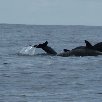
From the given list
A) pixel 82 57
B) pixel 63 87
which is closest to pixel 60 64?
pixel 82 57

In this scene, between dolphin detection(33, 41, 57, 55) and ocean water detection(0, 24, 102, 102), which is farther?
dolphin detection(33, 41, 57, 55)

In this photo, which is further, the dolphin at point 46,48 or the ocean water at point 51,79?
the dolphin at point 46,48

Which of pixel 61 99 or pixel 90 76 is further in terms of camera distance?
pixel 90 76

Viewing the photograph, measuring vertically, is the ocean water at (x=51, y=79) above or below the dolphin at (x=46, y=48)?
below

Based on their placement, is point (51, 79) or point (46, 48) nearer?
point (51, 79)

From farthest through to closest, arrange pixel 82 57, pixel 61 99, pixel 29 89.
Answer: pixel 82 57
pixel 29 89
pixel 61 99

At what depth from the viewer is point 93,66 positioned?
35.1 meters

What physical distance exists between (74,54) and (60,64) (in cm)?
471

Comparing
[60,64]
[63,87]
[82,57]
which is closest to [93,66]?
[60,64]

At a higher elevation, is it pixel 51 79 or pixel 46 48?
pixel 46 48

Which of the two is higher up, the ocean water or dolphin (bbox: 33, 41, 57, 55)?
dolphin (bbox: 33, 41, 57, 55)

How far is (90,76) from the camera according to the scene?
30234mm

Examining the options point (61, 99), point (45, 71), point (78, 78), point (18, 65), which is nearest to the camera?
point (61, 99)

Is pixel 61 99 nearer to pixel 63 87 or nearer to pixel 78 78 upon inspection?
pixel 63 87
